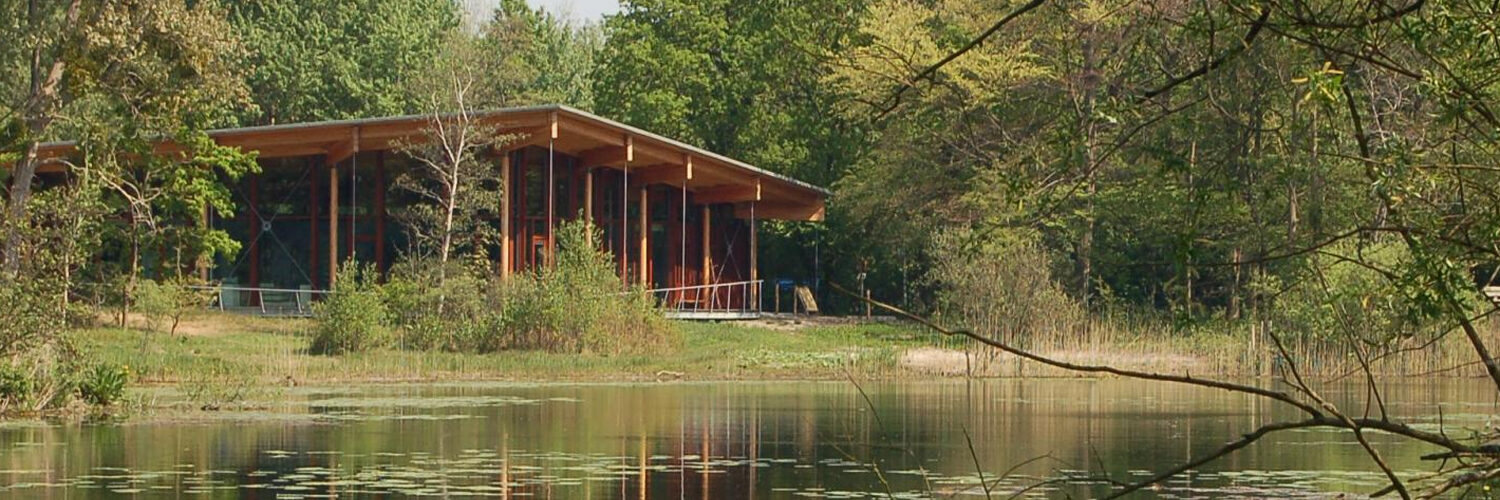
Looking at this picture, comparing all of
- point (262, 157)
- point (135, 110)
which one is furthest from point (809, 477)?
point (262, 157)

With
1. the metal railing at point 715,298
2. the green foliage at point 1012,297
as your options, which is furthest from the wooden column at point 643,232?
the green foliage at point 1012,297

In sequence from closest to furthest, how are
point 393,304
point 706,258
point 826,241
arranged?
point 393,304
point 706,258
point 826,241

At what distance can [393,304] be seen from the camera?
3703 cm

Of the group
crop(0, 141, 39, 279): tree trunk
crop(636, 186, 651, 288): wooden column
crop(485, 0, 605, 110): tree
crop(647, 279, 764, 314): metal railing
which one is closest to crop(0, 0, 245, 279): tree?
crop(0, 141, 39, 279): tree trunk

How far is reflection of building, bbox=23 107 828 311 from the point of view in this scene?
139ft

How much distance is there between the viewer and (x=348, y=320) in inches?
1320

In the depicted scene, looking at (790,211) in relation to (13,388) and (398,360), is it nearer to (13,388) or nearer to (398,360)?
(398,360)

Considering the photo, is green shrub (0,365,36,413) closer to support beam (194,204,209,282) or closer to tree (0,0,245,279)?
tree (0,0,245,279)

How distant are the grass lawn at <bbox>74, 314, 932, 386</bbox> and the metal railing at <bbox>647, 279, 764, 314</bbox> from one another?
8.61 meters

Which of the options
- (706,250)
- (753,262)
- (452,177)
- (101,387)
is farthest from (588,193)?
(101,387)

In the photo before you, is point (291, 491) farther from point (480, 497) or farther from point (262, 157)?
point (262, 157)

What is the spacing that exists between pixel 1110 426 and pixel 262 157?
82.8 ft

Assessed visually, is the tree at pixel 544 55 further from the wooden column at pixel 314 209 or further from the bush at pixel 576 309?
the bush at pixel 576 309

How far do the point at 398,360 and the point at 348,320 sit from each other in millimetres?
1318
